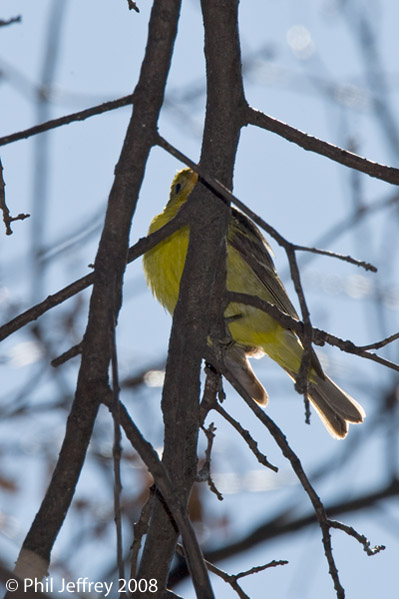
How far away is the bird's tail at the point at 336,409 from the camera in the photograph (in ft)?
16.1

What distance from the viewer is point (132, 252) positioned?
7.89 ft

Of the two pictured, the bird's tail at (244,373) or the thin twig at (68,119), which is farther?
the bird's tail at (244,373)

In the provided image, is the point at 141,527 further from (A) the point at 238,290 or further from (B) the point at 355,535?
(A) the point at 238,290

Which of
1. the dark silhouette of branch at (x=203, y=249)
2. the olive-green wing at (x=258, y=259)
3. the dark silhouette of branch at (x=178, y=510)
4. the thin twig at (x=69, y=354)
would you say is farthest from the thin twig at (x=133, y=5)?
the olive-green wing at (x=258, y=259)

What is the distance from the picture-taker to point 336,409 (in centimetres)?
494

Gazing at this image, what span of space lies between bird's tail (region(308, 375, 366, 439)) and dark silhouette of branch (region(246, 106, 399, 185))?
2.45m

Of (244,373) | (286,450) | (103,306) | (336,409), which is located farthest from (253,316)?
(103,306)

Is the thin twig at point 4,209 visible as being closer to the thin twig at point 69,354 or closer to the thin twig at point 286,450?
the thin twig at point 69,354

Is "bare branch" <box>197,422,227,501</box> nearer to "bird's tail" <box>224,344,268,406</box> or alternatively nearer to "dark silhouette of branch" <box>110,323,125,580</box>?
"dark silhouette of branch" <box>110,323,125,580</box>

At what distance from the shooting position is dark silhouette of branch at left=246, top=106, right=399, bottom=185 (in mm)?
2482

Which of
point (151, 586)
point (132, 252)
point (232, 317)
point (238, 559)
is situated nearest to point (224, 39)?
point (132, 252)

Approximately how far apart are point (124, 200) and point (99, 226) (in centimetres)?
140

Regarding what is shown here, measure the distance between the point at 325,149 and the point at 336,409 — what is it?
2.66 metres

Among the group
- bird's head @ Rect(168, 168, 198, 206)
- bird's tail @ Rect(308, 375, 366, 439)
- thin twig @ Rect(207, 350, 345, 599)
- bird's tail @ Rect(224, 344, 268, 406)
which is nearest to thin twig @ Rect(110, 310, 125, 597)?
thin twig @ Rect(207, 350, 345, 599)
